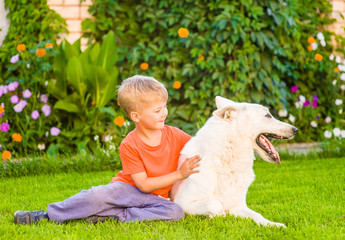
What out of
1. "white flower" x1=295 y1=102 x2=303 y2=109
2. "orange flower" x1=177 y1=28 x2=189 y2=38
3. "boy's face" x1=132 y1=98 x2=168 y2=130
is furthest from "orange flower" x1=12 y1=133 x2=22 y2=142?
"white flower" x1=295 y1=102 x2=303 y2=109

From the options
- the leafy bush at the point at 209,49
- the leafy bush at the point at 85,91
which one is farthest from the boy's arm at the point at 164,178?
the leafy bush at the point at 209,49

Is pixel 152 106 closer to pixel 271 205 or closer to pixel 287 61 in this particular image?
pixel 271 205

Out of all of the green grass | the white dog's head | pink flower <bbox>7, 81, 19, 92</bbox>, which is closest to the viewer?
the green grass

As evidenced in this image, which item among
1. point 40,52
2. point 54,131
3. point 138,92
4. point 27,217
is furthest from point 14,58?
point 138,92

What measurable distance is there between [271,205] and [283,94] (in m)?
3.35

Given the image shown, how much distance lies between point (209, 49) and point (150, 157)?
3451 millimetres

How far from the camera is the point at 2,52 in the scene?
647cm

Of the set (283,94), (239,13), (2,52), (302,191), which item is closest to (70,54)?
(2,52)

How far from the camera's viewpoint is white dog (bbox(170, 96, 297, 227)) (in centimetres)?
312

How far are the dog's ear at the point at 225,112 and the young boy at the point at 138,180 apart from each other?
0.38 meters

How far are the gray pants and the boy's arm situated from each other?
0.13m

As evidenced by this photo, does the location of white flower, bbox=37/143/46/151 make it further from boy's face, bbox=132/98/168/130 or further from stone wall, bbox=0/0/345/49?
boy's face, bbox=132/98/168/130

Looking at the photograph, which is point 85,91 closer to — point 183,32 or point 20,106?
point 20,106

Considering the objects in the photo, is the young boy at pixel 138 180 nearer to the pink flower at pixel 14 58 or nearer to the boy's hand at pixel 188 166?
the boy's hand at pixel 188 166
